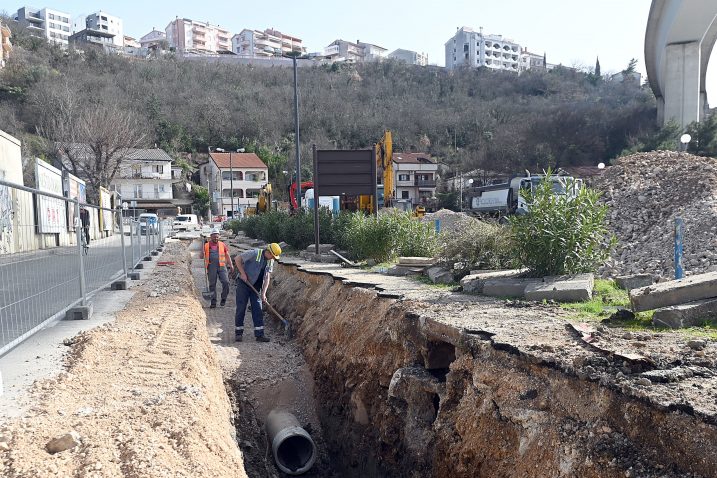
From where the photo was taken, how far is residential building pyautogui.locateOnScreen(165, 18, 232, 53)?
398 ft

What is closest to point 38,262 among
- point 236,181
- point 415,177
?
point 415,177

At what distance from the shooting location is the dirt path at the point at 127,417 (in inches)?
119

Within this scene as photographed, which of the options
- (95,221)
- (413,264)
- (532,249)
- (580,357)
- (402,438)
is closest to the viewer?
(580,357)

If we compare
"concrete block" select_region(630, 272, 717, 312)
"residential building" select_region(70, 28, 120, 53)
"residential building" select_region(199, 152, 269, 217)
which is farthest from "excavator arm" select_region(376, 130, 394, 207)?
"residential building" select_region(70, 28, 120, 53)

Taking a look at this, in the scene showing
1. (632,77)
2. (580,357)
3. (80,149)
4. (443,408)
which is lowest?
(443,408)

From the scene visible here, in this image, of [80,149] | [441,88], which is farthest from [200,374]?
[441,88]

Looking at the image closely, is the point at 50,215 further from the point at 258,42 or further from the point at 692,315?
the point at 258,42

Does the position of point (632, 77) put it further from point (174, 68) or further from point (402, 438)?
point (402, 438)

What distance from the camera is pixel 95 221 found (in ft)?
39.7

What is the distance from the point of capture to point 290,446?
22.1 ft

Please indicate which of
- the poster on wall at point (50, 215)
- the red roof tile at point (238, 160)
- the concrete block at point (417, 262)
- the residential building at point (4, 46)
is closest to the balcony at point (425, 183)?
the red roof tile at point (238, 160)

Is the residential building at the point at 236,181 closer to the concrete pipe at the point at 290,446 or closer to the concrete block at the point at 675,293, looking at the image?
the concrete pipe at the point at 290,446

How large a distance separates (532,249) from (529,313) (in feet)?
4.92

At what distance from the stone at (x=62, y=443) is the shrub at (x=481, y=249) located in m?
6.87
